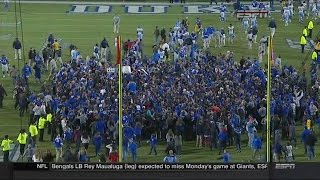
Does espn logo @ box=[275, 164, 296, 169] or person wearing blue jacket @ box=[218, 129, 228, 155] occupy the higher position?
espn logo @ box=[275, 164, 296, 169]

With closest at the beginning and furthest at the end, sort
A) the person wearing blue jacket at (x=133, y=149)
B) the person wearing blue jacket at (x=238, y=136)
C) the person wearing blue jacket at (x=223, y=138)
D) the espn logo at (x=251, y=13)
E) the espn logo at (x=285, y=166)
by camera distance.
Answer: the espn logo at (x=285, y=166) < the person wearing blue jacket at (x=133, y=149) < the person wearing blue jacket at (x=223, y=138) < the person wearing blue jacket at (x=238, y=136) < the espn logo at (x=251, y=13)

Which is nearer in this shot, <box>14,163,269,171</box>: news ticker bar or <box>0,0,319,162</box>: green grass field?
<box>14,163,269,171</box>: news ticker bar

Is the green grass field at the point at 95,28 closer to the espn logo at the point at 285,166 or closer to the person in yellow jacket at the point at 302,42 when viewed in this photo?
the person in yellow jacket at the point at 302,42

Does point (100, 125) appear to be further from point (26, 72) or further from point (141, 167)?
point (141, 167)

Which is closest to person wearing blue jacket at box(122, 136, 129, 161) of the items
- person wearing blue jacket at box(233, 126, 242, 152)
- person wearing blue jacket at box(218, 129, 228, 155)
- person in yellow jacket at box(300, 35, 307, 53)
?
person wearing blue jacket at box(218, 129, 228, 155)

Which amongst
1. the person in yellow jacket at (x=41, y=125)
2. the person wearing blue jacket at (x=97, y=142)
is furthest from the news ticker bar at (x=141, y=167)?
the person in yellow jacket at (x=41, y=125)

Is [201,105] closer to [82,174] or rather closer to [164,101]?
[164,101]

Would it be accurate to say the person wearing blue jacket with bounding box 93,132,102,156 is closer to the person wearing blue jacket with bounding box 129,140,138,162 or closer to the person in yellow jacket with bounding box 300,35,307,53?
the person wearing blue jacket with bounding box 129,140,138,162

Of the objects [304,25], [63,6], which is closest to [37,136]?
[304,25]

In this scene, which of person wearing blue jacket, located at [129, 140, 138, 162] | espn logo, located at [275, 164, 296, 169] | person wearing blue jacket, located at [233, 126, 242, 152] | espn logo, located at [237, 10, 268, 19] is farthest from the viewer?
espn logo, located at [237, 10, 268, 19]

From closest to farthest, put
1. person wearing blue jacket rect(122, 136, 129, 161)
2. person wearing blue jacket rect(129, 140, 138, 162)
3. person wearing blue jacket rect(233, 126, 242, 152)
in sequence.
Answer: person wearing blue jacket rect(129, 140, 138, 162), person wearing blue jacket rect(122, 136, 129, 161), person wearing blue jacket rect(233, 126, 242, 152)

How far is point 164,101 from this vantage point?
2247cm

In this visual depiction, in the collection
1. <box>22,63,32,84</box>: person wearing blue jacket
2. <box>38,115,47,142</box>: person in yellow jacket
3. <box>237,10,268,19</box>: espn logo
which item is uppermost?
<box>237,10,268,19</box>: espn logo

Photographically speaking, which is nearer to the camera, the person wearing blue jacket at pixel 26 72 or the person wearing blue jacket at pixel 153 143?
the person wearing blue jacket at pixel 153 143
